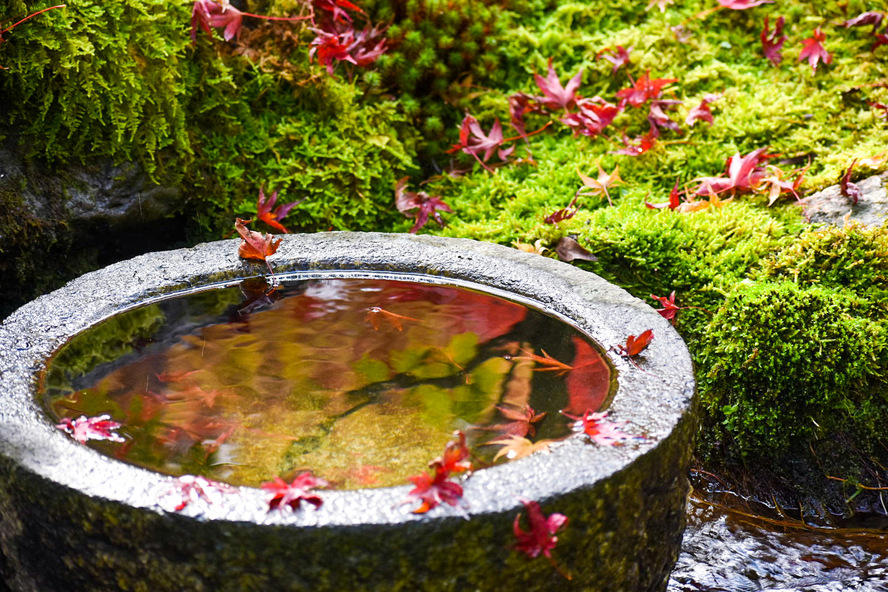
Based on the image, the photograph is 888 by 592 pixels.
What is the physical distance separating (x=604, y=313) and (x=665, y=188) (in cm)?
129

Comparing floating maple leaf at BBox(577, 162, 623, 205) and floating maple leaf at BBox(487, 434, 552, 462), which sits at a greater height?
floating maple leaf at BBox(577, 162, 623, 205)

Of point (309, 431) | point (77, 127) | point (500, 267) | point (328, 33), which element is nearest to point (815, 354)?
point (500, 267)

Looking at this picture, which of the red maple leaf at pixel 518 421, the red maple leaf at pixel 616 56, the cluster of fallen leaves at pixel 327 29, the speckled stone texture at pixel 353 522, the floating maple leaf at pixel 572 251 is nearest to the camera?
the speckled stone texture at pixel 353 522

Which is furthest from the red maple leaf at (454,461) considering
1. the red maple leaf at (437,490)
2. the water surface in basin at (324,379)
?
the water surface in basin at (324,379)

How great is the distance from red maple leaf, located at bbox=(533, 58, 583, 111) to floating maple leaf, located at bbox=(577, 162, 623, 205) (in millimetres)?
496

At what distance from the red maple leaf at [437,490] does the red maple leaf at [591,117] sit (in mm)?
2274

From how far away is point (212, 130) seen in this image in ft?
9.62

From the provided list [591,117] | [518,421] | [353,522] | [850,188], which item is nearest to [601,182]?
[591,117]

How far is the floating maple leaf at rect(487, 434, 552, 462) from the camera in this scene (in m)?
1.40

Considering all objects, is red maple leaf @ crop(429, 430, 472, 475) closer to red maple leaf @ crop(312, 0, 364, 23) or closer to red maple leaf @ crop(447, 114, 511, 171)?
red maple leaf @ crop(447, 114, 511, 171)

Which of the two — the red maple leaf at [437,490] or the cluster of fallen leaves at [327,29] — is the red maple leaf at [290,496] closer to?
the red maple leaf at [437,490]

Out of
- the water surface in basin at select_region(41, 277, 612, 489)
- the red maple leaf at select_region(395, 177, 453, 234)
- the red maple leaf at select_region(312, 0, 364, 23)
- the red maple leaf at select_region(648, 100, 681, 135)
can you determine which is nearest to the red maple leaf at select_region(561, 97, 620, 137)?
the red maple leaf at select_region(648, 100, 681, 135)

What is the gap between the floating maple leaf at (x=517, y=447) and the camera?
1401 millimetres

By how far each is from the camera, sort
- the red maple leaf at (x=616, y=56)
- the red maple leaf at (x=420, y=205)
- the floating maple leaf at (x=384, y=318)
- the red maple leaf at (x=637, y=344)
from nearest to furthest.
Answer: the red maple leaf at (x=637, y=344)
the floating maple leaf at (x=384, y=318)
the red maple leaf at (x=420, y=205)
the red maple leaf at (x=616, y=56)
